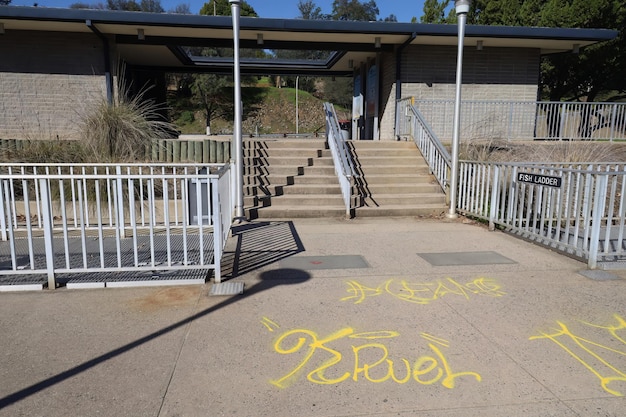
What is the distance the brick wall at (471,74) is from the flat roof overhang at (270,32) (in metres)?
0.36

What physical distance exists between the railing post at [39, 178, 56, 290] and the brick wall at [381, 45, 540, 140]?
38.7ft

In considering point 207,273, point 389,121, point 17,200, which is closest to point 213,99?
point 389,121

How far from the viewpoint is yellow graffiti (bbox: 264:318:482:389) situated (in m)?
3.03

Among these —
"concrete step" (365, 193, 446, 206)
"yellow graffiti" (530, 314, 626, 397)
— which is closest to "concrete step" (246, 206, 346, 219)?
"concrete step" (365, 193, 446, 206)

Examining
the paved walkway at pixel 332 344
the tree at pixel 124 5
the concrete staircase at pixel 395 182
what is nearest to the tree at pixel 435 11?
the concrete staircase at pixel 395 182

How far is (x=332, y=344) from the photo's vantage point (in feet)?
11.6

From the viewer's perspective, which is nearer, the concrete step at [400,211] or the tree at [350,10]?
the concrete step at [400,211]

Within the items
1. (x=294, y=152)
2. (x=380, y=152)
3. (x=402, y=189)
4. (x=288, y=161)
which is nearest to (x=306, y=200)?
(x=288, y=161)

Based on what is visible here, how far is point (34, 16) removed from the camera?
450 inches

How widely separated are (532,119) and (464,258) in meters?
10.9

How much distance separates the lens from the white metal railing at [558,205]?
5492mm

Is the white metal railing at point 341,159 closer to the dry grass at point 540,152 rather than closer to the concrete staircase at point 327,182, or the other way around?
the concrete staircase at point 327,182

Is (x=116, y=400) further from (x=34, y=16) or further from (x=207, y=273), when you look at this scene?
(x=34, y=16)

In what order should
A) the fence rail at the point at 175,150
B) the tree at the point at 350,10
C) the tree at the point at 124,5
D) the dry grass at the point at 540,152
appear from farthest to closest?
the tree at the point at 350,10, the tree at the point at 124,5, the dry grass at the point at 540,152, the fence rail at the point at 175,150
